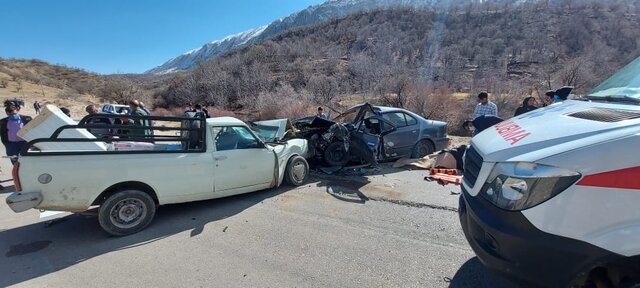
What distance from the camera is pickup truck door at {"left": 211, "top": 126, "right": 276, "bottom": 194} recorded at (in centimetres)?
507

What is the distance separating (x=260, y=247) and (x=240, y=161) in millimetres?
1772

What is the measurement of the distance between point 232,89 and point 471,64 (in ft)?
164

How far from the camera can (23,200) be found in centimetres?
363

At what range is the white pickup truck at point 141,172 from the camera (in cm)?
379

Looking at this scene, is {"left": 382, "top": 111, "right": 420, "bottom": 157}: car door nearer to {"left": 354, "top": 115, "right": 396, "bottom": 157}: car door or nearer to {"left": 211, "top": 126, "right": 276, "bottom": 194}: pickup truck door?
{"left": 354, "top": 115, "right": 396, "bottom": 157}: car door

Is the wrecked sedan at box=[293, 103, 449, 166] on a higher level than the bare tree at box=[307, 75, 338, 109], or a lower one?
lower

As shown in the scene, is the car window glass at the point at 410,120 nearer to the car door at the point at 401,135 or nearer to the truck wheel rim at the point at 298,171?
the car door at the point at 401,135

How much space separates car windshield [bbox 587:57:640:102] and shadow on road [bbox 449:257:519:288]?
183 cm

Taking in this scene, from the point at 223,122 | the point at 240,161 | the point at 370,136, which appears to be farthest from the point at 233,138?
the point at 370,136

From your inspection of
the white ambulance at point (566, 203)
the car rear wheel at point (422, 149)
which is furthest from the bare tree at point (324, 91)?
the white ambulance at point (566, 203)

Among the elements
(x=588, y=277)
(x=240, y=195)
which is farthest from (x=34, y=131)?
(x=588, y=277)

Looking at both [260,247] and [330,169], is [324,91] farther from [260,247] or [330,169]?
[260,247]

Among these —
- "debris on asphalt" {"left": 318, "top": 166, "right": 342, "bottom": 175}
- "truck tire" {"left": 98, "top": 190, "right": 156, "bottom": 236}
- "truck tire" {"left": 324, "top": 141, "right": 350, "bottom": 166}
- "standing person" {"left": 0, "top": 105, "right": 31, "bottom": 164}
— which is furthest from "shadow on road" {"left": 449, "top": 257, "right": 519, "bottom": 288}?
"standing person" {"left": 0, "top": 105, "right": 31, "bottom": 164}

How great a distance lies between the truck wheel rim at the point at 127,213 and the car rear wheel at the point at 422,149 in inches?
257
